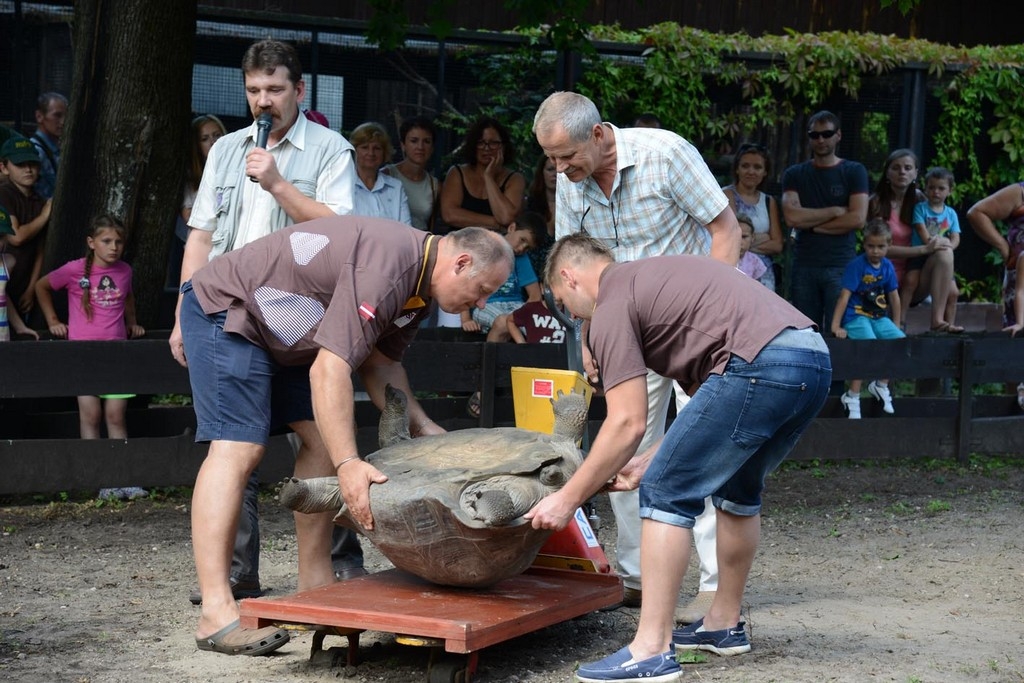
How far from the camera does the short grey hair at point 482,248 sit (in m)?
4.36

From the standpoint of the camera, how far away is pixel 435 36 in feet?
30.5

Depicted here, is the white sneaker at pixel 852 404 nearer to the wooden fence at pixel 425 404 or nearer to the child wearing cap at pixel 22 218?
the wooden fence at pixel 425 404

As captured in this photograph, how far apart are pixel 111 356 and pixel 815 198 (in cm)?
525

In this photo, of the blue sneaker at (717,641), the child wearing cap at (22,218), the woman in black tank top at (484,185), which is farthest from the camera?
the woman in black tank top at (484,185)

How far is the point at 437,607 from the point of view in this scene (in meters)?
4.24

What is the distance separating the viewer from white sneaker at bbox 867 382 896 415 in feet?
31.2

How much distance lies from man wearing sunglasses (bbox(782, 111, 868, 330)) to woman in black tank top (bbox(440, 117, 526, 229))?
2204mm

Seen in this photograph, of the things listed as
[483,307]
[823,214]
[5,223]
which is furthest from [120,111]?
[823,214]

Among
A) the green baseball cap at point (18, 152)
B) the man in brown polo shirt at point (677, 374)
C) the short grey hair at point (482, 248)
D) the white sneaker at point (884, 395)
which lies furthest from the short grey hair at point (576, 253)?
the white sneaker at point (884, 395)

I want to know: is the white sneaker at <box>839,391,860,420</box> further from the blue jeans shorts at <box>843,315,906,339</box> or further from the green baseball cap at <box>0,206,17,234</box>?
the green baseball cap at <box>0,206,17,234</box>

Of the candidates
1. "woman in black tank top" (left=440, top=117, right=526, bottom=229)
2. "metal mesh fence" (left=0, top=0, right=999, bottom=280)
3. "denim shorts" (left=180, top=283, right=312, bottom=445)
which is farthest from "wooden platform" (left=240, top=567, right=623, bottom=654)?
"metal mesh fence" (left=0, top=0, right=999, bottom=280)

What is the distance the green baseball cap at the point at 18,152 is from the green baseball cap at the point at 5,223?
414 millimetres

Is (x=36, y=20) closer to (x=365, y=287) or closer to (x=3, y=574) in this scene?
(x=3, y=574)

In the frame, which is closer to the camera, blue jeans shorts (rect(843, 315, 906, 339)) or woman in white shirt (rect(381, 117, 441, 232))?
woman in white shirt (rect(381, 117, 441, 232))
